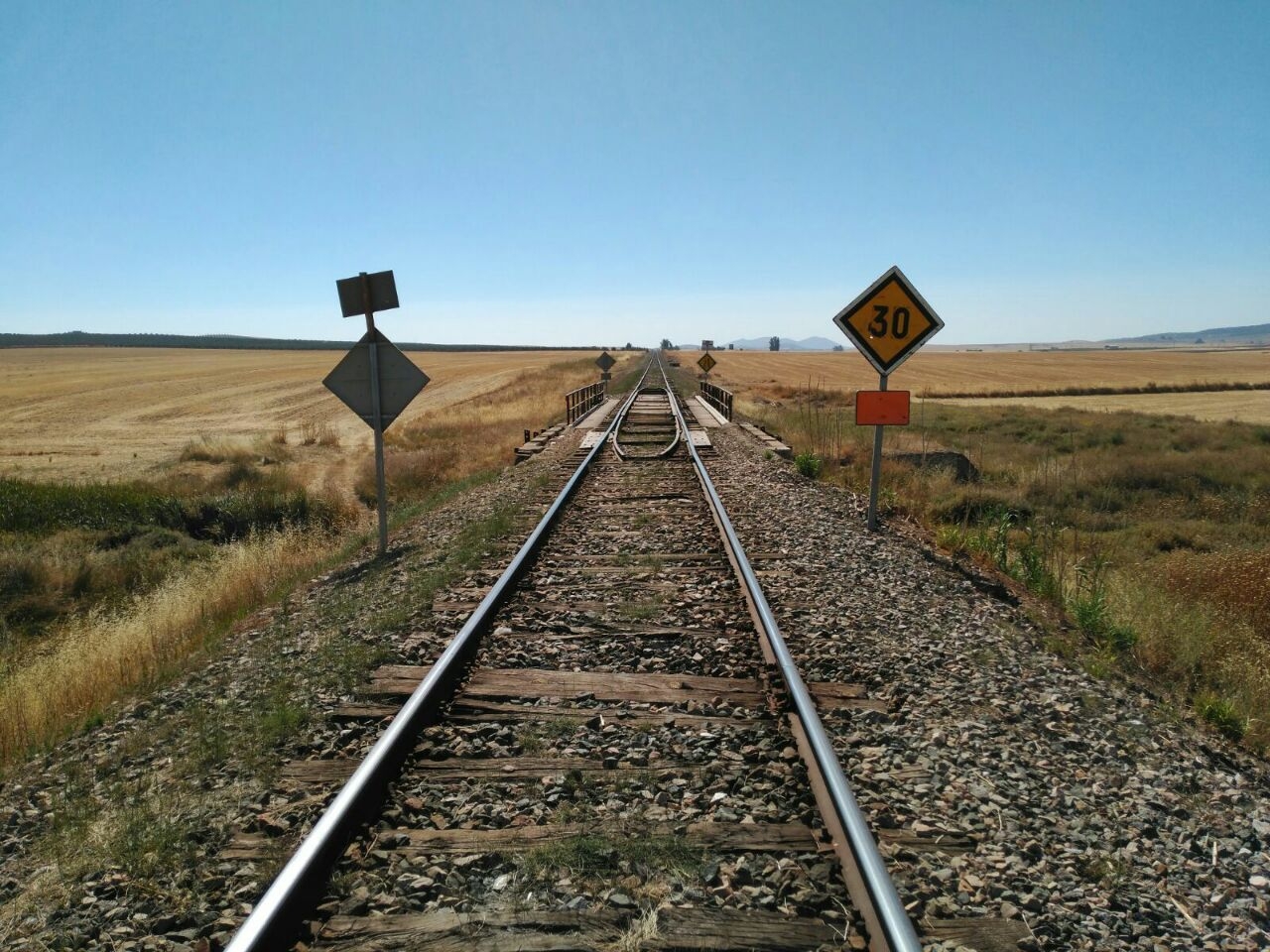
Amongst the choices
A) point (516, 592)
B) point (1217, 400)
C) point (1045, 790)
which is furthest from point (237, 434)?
point (1217, 400)

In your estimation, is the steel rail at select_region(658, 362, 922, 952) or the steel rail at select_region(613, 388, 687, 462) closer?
the steel rail at select_region(658, 362, 922, 952)

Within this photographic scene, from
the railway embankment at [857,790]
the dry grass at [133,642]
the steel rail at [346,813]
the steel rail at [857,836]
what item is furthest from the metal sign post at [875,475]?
the dry grass at [133,642]

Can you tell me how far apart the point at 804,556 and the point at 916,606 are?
1.51m

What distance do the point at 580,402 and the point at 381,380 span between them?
17843 mm

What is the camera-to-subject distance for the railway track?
8.52ft

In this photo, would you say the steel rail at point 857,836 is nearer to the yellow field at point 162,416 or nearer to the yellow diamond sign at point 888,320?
the yellow diamond sign at point 888,320

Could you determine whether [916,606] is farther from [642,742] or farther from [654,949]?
[654,949]

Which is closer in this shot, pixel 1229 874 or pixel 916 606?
pixel 1229 874

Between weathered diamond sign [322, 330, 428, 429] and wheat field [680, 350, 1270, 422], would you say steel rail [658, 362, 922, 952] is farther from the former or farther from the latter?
wheat field [680, 350, 1270, 422]

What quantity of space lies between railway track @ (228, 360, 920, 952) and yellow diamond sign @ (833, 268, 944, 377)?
3603mm

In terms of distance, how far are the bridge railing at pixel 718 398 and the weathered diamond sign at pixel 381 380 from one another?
1462 centimetres

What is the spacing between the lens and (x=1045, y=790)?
3.49 metres

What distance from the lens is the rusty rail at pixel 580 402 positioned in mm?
23025

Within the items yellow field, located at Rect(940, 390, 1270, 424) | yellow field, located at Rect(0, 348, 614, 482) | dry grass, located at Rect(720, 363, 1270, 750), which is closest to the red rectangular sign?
dry grass, located at Rect(720, 363, 1270, 750)
